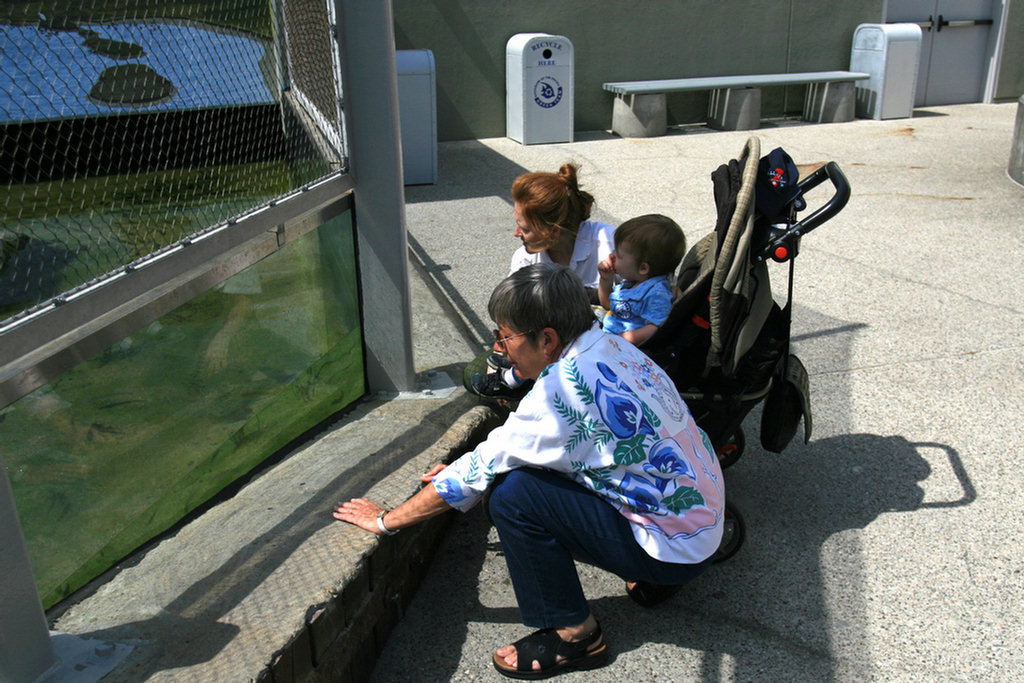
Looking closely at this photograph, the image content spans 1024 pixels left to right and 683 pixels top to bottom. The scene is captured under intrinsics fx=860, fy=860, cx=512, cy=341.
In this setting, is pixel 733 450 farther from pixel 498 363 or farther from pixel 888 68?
pixel 888 68

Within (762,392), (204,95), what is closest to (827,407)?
(762,392)

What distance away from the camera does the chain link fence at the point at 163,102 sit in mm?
2822

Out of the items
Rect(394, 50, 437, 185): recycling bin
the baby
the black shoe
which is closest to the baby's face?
the baby

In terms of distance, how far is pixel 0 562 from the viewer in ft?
5.53

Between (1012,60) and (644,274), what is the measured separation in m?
11.7

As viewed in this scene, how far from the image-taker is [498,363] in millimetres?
3057

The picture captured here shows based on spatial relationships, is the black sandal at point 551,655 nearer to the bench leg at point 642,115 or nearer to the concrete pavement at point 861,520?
the concrete pavement at point 861,520

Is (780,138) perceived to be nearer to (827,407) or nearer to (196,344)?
(827,407)

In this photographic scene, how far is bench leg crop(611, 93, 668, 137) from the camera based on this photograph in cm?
1005

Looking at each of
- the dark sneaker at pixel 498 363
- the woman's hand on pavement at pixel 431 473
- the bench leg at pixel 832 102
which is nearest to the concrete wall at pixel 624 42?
the bench leg at pixel 832 102

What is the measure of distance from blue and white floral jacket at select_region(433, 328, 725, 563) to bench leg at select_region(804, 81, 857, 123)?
9.69 meters

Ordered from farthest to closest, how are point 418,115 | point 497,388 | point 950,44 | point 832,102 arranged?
point 950,44
point 832,102
point 418,115
point 497,388

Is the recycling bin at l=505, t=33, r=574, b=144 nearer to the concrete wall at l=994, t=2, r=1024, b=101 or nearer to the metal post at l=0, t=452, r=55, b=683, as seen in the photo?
the concrete wall at l=994, t=2, r=1024, b=101

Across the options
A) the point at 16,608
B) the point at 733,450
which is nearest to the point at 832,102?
the point at 733,450
